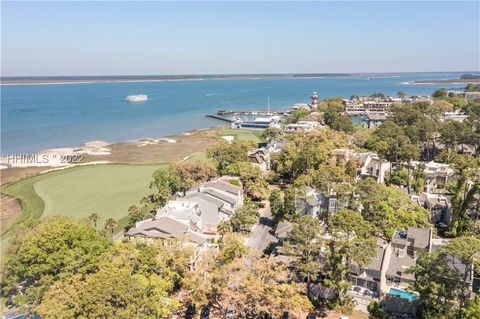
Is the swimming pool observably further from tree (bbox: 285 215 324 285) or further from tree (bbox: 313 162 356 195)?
tree (bbox: 313 162 356 195)

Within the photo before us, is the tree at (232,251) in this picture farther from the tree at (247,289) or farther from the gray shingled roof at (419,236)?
the gray shingled roof at (419,236)

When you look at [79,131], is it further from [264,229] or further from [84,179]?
[264,229]

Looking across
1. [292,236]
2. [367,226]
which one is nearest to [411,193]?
[367,226]

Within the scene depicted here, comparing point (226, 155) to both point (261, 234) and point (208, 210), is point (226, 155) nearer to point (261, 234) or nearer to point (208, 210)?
point (208, 210)

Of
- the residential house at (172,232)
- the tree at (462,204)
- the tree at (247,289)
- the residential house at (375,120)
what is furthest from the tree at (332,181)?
the residential house at (375,120)

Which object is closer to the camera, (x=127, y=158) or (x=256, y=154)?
(x=256, y=154)

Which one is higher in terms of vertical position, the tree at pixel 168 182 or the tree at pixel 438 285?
the tree at pixel 168 182

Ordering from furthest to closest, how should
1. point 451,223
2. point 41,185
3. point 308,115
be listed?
point 308,115
point 41,185
point 451,223
